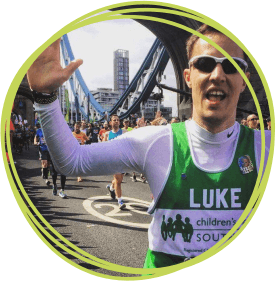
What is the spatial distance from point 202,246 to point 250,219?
36 centimetres

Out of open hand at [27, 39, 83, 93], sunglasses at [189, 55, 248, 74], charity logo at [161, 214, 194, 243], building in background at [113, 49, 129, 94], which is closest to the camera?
open hand at [27, 39, 83, 93]

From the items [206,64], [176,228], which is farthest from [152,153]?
[206,64]

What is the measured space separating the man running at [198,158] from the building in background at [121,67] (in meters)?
0.90

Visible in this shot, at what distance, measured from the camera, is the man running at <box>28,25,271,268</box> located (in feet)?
4.43

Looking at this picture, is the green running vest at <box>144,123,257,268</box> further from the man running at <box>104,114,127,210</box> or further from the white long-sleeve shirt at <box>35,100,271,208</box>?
the man running at <box>104,114,127,210</box>

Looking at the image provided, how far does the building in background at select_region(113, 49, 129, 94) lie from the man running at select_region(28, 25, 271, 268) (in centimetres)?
90

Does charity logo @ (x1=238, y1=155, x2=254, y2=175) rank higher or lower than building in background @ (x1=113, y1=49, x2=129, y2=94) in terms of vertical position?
lower

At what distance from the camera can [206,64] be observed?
1.33 m

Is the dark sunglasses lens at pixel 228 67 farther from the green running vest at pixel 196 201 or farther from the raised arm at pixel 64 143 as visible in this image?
the raised arm at pixel 64 143

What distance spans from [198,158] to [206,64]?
0.45 meters

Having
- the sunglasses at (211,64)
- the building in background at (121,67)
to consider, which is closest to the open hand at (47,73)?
the sunglasses at (211,64)

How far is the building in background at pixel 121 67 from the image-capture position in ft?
7.56

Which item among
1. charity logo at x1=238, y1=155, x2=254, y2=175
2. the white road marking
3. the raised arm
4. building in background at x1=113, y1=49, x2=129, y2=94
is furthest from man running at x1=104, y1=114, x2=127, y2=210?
charity logo at x1=238, y1=155, x2=254, y2=175

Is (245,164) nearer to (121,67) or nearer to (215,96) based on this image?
(215,96)
